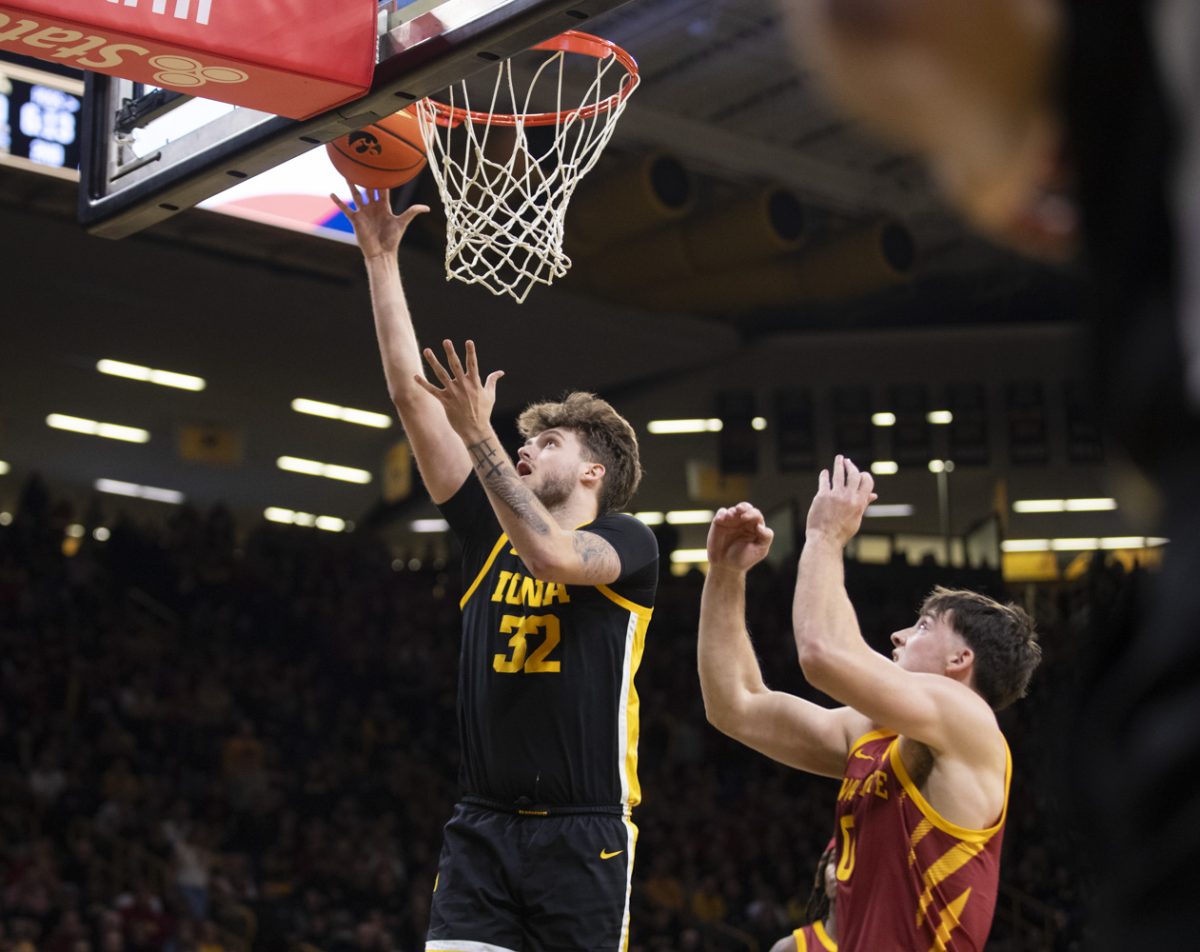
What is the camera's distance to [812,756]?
177 inches

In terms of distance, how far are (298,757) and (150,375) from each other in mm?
4946

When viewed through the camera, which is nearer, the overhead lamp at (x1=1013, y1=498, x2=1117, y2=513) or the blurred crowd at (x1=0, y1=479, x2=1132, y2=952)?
the blurred crowd at (x1=0, y1=479, x2=1132, y2=952)

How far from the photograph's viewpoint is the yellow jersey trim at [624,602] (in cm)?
451

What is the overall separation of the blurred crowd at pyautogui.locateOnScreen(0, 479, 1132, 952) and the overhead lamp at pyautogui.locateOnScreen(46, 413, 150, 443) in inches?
50.6

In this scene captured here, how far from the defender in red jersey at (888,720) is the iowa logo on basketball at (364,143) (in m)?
1.78

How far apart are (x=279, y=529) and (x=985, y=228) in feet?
77.4

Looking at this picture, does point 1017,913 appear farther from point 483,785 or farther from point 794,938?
point 483,785

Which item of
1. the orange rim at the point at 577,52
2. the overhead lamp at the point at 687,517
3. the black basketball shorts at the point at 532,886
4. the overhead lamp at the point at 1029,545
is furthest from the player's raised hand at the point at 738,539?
the overhead lamp at the point at 1029,545

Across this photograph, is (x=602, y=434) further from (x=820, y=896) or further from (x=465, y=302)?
(x=465, y=302)


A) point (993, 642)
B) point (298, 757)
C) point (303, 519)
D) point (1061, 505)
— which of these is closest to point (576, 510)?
point (993, 642)

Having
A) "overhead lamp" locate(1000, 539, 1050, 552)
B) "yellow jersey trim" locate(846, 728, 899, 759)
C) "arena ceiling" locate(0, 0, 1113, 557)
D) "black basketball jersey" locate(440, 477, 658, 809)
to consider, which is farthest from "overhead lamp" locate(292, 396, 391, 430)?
"yellow jersey trim" locate(846, 728, 899, 759)

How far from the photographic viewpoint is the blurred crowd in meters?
14.4

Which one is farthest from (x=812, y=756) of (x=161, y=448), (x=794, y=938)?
(x=161, y=448)

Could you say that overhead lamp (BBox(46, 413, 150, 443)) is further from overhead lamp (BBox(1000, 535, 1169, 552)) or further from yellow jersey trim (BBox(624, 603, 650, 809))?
yellow jersey trim (BBox(624, 603, 650, 809))
